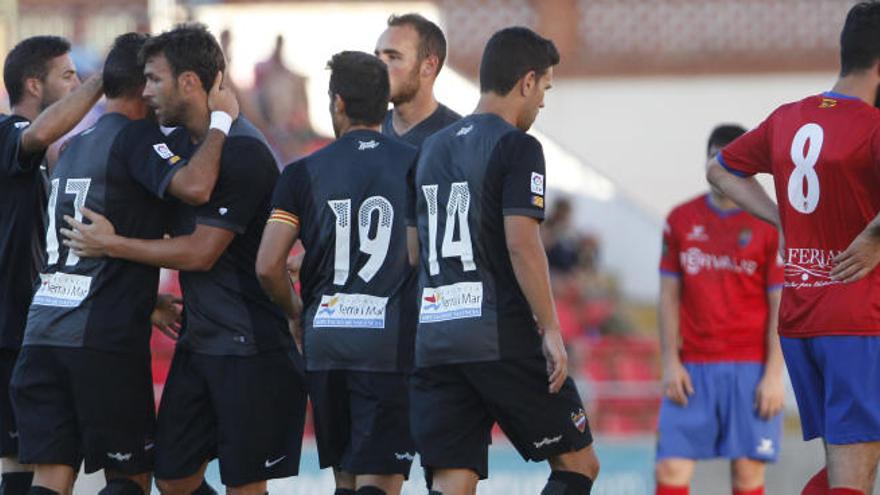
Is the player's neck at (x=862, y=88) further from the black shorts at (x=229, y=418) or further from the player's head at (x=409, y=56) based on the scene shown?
the black shorts at (x=229, y=418)

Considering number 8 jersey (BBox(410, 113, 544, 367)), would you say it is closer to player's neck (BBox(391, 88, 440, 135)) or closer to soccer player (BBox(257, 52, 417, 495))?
soccer player (BBox(257, 52, 417, 495))

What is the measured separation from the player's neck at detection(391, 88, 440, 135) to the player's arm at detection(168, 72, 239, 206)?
1.39 metres

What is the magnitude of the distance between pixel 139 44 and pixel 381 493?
7.27 feet

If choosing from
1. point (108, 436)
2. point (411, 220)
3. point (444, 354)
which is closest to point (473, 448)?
point (444, 354)

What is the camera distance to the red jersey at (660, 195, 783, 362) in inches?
372

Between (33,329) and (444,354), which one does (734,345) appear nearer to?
(444,354)

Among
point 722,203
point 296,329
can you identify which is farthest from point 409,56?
point 722,203

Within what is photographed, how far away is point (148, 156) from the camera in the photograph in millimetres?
6949

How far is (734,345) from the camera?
31.2ft

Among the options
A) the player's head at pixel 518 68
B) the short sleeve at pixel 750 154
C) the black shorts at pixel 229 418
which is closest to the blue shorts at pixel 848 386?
the short sleeve at pixel 750 154

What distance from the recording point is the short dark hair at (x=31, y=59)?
7.73m

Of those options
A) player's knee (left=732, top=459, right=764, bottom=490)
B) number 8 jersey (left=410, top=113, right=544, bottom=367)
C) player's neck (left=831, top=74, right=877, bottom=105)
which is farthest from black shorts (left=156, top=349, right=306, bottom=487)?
player's knee (left=732, top=459, right=764, bottom=490)

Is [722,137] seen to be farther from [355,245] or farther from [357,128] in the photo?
[355,245]

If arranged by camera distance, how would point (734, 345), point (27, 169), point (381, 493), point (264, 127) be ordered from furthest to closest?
point (264, 127), point (734, 345), point (27, 169), point (381, 493)
